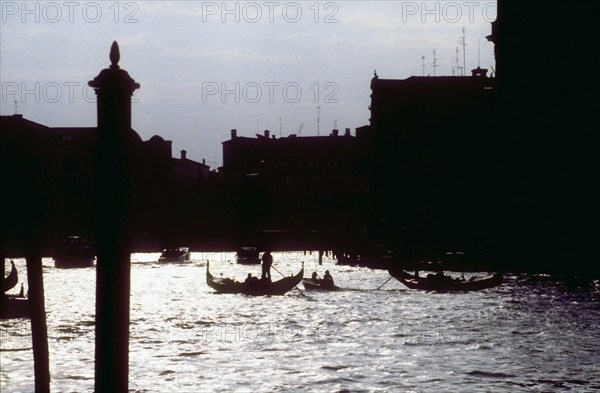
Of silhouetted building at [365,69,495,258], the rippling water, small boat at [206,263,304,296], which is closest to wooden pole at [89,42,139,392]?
the rippling water

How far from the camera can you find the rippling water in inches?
681

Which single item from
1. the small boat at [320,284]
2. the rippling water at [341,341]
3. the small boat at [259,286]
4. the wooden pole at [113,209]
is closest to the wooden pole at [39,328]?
the wooden pole at [113,209]

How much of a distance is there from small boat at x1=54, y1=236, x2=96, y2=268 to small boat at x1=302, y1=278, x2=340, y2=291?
95.4 ft

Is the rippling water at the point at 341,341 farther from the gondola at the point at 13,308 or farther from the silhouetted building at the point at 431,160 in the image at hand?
the silhouetted building at the point at 431,160

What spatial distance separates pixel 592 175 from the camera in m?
42.7

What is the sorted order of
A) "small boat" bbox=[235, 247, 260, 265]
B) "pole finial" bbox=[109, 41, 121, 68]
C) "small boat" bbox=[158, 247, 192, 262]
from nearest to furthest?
"pole finial" bbox=[109, 41, 121, 68] → "small boat" bbox=[158, 247, 192, 262] → "small boat" bbox=[235, 247, 260, 265]

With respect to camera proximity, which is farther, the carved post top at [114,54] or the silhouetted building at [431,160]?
the silhouetted building at [431,160]

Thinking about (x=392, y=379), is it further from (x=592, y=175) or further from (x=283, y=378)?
(x=592, y=175)

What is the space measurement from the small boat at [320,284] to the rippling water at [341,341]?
1.01 ft

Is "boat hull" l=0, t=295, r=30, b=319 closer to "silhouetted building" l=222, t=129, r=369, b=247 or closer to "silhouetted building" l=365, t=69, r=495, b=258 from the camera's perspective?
"silhouetted building" l=365, t=69, r=495, b=258

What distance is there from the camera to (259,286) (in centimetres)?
3628

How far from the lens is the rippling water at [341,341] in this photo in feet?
56.7

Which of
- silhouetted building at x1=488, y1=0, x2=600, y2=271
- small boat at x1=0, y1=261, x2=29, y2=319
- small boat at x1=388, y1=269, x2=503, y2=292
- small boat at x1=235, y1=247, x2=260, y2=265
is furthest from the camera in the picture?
small boat at x1=235, y1=247, x2=260, y2=265

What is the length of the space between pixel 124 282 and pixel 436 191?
59556 millimetres
